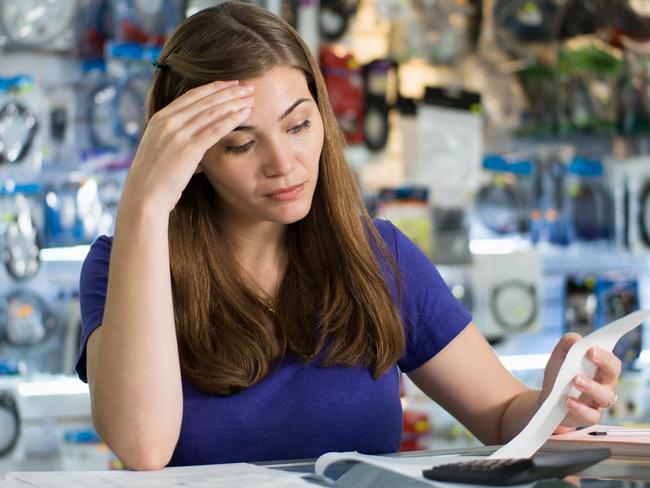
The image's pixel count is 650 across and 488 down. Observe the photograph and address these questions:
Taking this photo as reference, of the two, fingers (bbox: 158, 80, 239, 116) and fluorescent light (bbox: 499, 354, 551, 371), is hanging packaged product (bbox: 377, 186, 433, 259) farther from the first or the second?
fingers (bbox: 158, 80, 239, 116)

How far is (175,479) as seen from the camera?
1188 mm

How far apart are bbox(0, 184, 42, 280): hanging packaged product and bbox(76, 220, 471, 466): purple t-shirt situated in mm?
1535

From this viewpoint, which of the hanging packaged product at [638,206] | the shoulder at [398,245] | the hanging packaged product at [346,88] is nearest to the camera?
the shoulder at [398,245]

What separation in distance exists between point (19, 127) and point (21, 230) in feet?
1.02

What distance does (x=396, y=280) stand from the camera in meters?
1.77

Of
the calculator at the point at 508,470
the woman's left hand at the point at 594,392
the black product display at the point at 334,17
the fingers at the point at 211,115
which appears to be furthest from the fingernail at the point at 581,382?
the black product display at the point at 334,17

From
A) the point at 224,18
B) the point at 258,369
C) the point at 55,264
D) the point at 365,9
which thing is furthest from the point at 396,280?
the point at 365,9

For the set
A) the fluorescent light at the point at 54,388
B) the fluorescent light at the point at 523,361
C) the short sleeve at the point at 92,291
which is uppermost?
the short sleeve at the point at 92,291

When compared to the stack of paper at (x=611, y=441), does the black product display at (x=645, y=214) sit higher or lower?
lower

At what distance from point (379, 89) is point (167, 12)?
814 mm

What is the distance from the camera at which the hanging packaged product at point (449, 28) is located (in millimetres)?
3852

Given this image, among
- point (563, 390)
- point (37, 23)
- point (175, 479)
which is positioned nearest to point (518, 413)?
point (563, 390)

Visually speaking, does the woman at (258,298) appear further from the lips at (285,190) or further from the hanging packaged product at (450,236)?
the hanging packaged product at (450,236)

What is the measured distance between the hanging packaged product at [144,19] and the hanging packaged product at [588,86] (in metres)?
1.56
